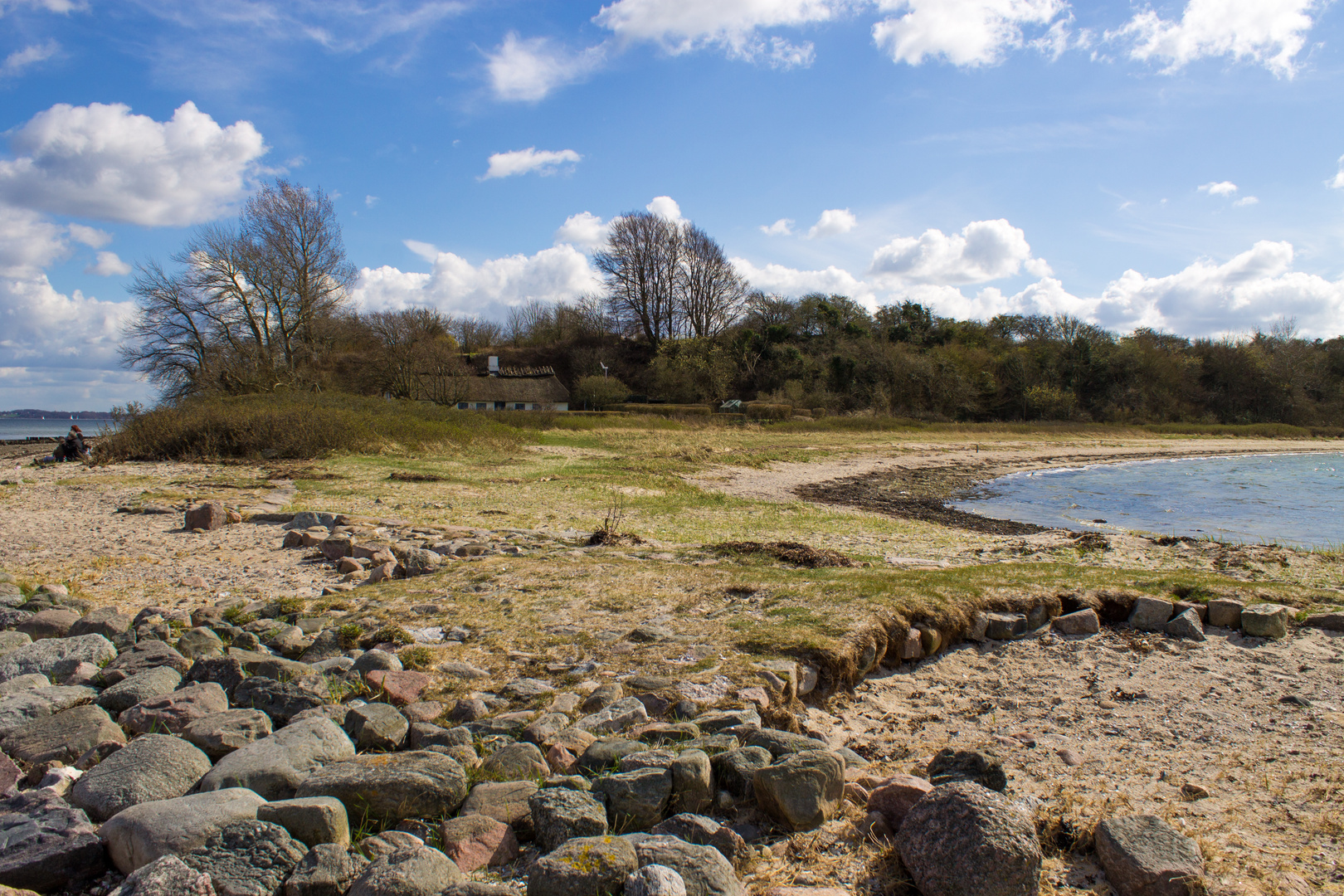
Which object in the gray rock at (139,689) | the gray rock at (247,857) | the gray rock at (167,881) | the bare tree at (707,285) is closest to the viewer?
the gray rock at (167,881)

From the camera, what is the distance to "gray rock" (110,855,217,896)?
1.93m

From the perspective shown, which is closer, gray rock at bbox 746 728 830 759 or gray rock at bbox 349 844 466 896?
gray rock at bbox 349 844 466 896

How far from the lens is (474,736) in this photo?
3213 mm

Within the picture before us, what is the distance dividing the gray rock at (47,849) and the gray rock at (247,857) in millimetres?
338

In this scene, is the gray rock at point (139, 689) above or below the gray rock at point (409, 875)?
above

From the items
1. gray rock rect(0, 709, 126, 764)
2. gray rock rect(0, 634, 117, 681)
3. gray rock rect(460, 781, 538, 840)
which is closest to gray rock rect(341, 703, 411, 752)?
gray rock rect(460, 781, 538, 840)

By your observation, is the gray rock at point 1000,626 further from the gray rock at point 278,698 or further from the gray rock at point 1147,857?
the gray rock at point 278,698

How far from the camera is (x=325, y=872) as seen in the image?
213 cm

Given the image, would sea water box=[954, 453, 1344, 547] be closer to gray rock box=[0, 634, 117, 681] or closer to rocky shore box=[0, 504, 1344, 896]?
rocky shore box=[0, 504, 1344, 896]

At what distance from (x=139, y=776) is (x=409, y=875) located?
4.36ft

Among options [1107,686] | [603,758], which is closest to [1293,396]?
[1107,686]

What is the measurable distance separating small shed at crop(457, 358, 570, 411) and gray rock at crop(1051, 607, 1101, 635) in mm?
50407

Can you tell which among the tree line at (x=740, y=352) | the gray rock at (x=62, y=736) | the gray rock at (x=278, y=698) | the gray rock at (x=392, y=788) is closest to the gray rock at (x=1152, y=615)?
the gray rock at (x=392, y=788)

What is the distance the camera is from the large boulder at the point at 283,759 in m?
2.64
